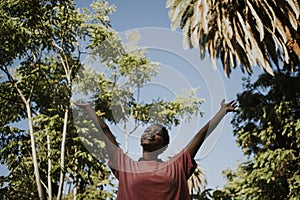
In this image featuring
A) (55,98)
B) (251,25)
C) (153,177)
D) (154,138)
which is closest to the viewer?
(153,177)

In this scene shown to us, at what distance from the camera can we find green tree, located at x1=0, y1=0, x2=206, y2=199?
36.7 ft

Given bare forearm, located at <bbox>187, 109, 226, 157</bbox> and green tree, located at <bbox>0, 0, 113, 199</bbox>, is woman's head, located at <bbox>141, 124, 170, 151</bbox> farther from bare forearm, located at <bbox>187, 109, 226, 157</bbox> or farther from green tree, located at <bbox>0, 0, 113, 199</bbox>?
green tree, located at <bbox>0, 0, 113, 199</bbox>

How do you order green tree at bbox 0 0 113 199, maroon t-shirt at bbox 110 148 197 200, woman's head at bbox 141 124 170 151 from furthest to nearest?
green tree at bbox 0 0 113 199 → woman's head at bbox 141 124 170 151 → maroon t-shirt at bbox 110 148 197 200

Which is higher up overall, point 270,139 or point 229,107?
point 270,139

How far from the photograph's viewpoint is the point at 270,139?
12844 mm

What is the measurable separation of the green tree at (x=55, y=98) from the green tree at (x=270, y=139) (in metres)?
2.36

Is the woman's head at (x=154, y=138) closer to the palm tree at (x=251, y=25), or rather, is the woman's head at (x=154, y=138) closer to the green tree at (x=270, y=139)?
the palm tree at (x=251, y=25)

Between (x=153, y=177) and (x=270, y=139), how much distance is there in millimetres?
11320

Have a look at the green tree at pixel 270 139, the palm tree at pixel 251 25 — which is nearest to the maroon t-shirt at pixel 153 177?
the palm tree at pixel 251 25

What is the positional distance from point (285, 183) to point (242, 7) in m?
5.22

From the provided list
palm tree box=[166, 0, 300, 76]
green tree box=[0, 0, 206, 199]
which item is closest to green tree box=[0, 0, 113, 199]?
green tree box=[0, 0, 206, 199]

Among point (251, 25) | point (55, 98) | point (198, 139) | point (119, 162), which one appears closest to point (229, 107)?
point (198, 139)

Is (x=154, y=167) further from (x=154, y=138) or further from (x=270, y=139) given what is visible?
(x=270, y=139)

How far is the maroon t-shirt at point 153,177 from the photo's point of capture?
2.09 meters
